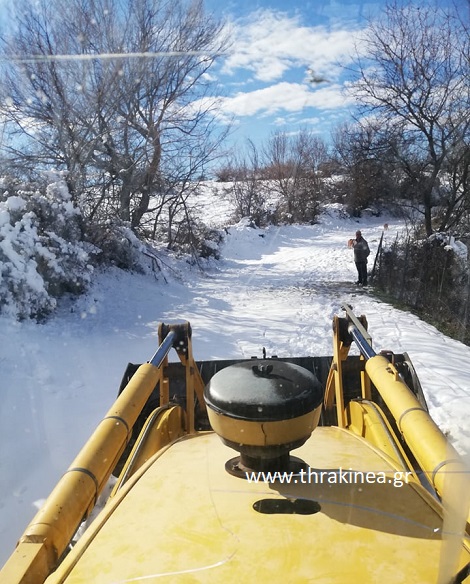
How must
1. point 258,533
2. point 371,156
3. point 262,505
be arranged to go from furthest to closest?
1. point 371,156
2. point 262,505
3. point 258,533

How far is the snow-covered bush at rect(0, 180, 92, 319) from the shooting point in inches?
293

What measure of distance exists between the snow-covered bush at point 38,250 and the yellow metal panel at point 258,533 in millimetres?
6536

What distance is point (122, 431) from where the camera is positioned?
6.11 feet

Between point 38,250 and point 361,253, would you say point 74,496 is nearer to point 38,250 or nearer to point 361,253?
point 38,250

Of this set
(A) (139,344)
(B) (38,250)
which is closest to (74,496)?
(A) (139,344)

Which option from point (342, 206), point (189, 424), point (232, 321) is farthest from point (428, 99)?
point (342, 206)

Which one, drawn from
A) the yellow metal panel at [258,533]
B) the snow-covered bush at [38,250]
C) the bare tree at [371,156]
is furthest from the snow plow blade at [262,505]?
the bare tree at [371,156]

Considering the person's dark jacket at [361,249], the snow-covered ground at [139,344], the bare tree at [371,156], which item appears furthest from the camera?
the person's dark jacket at [361,249]

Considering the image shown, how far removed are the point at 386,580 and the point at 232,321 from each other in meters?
8.36

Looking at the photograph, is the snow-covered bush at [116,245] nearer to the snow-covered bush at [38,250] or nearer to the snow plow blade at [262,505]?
the snow-covered bush at [38,250]

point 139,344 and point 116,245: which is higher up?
point 116,245

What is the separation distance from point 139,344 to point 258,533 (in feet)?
22.3

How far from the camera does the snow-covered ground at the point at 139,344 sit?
4.29m

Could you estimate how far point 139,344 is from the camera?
26.0 ft
